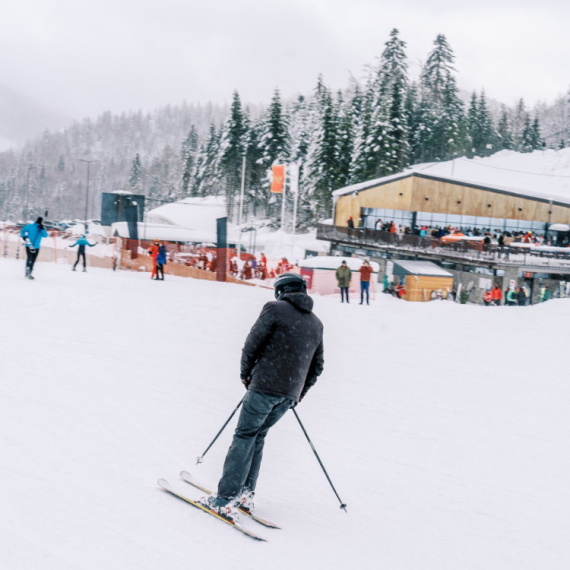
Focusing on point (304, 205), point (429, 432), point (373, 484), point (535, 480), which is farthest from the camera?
point (304, 205)

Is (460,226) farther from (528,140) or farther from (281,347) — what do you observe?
(528,140)

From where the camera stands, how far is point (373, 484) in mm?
5211

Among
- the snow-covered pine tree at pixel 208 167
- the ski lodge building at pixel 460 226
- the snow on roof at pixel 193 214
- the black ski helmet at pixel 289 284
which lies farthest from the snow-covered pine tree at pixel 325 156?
the black ski helmet at pixel 289 284

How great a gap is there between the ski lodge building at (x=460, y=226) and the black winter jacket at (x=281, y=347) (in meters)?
26.3

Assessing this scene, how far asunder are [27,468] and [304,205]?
62648 mm

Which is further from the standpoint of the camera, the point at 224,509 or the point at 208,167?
the point at 208,167

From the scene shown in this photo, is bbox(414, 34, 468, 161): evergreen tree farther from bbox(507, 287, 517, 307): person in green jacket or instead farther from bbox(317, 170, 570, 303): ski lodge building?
bbox(507, 287, 517, 307): person in green jacket

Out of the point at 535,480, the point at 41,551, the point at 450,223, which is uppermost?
the point at 450,223

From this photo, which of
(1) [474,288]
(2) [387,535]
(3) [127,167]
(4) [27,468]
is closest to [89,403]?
A: (4) [27,468]

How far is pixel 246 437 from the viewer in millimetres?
3850

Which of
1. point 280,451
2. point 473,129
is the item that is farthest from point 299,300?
point 473,129

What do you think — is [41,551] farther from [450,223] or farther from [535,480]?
[450,223]

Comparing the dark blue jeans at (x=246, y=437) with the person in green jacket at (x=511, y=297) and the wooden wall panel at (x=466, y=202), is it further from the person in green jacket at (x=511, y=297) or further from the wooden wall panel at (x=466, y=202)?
the wooden wall panel at (x=466, y=202)

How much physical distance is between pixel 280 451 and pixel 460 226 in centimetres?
3592
